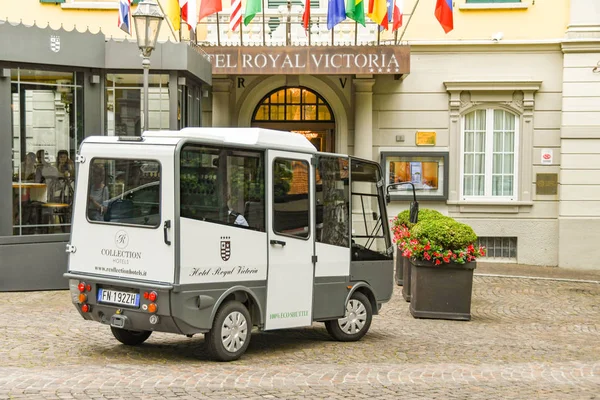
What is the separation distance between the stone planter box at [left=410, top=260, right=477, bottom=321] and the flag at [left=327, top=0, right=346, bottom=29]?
258 inches

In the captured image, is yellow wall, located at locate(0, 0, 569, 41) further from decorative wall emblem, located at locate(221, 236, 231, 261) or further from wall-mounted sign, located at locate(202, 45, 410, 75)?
decorative wall emblem, located at locate(221, 236, 231, 261)

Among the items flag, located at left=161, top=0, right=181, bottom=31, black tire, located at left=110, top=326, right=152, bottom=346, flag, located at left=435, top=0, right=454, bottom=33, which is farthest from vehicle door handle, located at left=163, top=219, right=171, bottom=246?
flag, located at left=435, top=0, right=454, bottom=33

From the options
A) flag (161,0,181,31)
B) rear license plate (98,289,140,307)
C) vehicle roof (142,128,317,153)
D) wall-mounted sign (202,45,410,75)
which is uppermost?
flag (161,0,181,31)

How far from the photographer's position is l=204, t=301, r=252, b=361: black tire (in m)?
9.37

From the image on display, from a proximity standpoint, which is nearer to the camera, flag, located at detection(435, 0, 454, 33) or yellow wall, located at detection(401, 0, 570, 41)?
flag, located at detection(435, 0, 454, 33)

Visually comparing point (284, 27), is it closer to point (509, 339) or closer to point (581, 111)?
point (581, 111)

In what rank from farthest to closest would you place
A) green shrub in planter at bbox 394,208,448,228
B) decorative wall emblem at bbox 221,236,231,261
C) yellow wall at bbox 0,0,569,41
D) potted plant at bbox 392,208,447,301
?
yellow wall at bbox 0,0,569,41
green shrub in planter at bbox 394,208,448,228
potted plant at bbox 392,208,447,301
decorative wall emblem at bbox 221,236,231,261

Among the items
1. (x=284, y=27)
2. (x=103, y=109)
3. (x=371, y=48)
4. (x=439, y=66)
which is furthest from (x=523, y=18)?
(x=103, y=109)

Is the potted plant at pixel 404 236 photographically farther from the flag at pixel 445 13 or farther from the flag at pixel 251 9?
the flag at pixel 251 9

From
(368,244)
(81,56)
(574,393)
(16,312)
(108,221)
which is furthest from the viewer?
(81,56)

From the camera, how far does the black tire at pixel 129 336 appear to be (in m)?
10.2

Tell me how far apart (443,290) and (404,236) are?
3.92ft

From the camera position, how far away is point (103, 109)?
49.2 feet

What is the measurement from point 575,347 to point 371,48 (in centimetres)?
885
